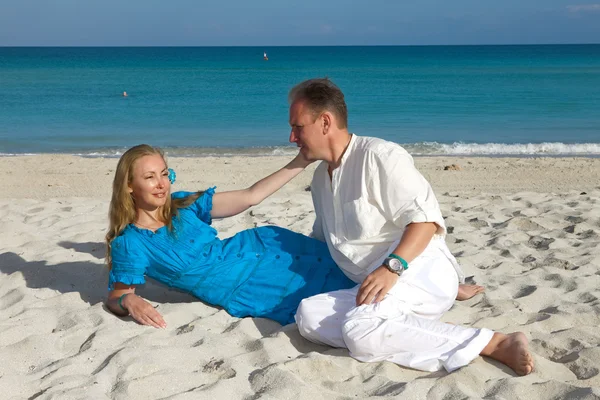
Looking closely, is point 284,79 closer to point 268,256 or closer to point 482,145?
point 482,145

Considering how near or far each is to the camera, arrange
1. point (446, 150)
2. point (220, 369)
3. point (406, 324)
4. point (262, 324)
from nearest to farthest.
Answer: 1. point (220, 369)
2. point (406, 324)
3. point (262, 324)
4. point (446, 150)

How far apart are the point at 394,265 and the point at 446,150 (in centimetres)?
1029

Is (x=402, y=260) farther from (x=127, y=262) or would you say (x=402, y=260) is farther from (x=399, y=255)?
(x=127, y=262)

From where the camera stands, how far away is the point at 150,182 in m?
3.89

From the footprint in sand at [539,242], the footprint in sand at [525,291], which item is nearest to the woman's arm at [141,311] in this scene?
the footprint in sand at [525,291]

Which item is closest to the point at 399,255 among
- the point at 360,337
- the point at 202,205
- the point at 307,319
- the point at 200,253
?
the point at 360,337

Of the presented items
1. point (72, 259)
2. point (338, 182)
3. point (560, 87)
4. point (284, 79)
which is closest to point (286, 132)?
point (72, 259)

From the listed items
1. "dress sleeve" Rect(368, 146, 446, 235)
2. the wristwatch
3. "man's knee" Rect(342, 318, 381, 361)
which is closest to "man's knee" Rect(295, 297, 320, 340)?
"man's knee" Rect(342, 318, 381, 361)

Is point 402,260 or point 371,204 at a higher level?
point 371,204

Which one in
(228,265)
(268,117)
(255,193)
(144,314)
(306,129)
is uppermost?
(306,129)

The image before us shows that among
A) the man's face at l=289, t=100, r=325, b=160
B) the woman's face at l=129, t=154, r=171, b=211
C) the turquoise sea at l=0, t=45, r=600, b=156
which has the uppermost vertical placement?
the man's face at l=289, t=100, r=325, b=160

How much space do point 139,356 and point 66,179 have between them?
20.2ft

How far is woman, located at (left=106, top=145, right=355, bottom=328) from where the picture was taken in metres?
3.86

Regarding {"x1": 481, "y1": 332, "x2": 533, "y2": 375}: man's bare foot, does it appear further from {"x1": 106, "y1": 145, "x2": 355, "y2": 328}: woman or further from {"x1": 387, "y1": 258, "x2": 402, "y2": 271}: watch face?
{"x1": 106, "y1": 145, "x2": 355, "y2": 328}: woman
